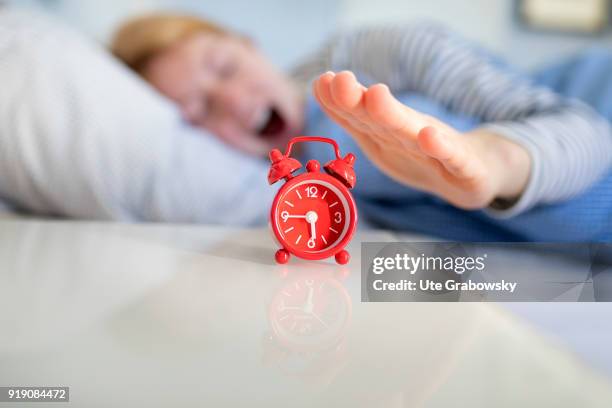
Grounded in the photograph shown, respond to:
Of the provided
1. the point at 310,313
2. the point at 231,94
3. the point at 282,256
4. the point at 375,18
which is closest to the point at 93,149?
the point at 231,94

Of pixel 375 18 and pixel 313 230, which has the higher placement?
pixel 375 18

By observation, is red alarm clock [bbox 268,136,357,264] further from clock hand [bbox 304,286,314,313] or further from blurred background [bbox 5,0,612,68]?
blurred background [bbox 5,0,612,68]

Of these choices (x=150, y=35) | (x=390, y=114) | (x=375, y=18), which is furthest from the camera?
(x=375, y=18)

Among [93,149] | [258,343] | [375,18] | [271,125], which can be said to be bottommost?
[258,343]

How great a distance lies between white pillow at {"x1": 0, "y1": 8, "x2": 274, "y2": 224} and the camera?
3.12 ft

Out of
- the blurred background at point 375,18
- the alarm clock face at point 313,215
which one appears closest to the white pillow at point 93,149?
the alarm clock face at point 313,215

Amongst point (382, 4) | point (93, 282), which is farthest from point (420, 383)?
point (382, 4)

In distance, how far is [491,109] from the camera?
924 millimetres

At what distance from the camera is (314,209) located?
572mm

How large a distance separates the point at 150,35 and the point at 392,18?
40.4 inches

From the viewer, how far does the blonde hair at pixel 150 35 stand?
1.37 metres

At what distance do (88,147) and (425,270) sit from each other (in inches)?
24.5

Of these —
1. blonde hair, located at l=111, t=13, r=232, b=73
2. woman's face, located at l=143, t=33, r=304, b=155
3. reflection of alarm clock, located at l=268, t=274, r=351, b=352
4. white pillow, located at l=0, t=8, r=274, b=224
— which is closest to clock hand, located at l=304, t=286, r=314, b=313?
reflection of alarm clock, located at l=268, t=274, r=351, b=352

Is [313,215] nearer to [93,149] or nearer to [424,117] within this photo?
[424,117]
